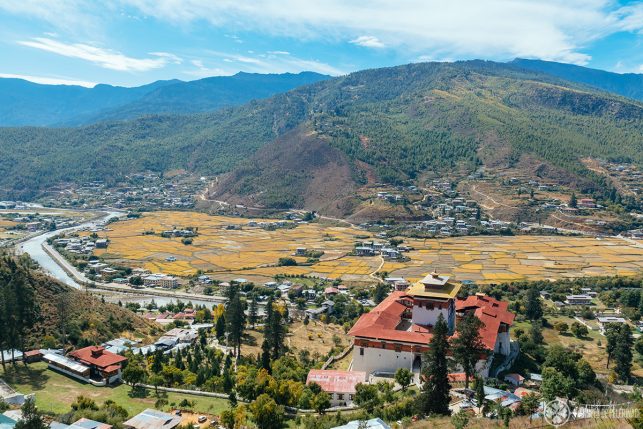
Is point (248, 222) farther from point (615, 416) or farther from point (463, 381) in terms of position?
point (615, 416)

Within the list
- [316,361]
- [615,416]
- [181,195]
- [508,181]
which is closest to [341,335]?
[316,361]

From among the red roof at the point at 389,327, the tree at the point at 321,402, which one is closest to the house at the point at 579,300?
the red roof at the point at 389,327

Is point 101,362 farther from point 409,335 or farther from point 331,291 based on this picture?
point 331,291

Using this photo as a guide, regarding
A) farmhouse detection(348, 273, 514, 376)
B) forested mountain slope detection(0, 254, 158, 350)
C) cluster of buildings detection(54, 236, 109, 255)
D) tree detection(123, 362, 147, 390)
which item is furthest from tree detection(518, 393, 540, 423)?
cluster of buildings detection(54, 236, 109, 255)

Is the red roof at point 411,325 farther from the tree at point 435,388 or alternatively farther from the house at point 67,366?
the house at point 67,366

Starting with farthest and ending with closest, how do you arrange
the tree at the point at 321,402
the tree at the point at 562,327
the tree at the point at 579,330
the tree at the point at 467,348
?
the tree at the point at 562,327 → the tree at the point at 579,330 → the tree at the point at 467,348 → the tree at the point at 321,402

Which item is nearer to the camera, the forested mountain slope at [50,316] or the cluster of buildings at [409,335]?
the forested mountain slope at [50,316]
